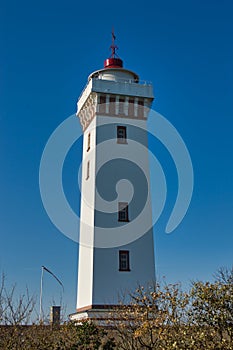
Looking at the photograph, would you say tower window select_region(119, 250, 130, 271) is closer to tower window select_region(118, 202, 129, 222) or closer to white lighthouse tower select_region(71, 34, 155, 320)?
white lighthouse tower select_region(71, 34, 155, 320)

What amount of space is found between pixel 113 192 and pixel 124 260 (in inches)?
126

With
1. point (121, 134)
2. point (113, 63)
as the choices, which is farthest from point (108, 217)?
point (113, 63)

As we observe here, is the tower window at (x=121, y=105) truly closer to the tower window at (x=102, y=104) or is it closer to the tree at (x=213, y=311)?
the tower window at (x=102, y=104)

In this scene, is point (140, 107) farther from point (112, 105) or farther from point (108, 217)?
point (108, 217)

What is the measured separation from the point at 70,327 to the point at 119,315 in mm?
1631

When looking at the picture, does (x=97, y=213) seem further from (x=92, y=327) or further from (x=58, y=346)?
(x=58, y=346)

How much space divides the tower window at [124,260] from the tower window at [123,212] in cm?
151

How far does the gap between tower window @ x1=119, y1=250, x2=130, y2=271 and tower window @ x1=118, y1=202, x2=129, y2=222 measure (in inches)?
59.3

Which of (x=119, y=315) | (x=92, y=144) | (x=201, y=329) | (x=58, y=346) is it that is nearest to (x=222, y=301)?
(x=201, y=329)

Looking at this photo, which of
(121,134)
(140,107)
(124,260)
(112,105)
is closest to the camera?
(124,260)

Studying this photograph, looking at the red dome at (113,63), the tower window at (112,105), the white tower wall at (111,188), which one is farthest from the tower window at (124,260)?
the red dome at (113,63)

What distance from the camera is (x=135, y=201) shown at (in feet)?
69.2

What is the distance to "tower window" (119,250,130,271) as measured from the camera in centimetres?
1977

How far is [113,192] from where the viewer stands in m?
21.0
